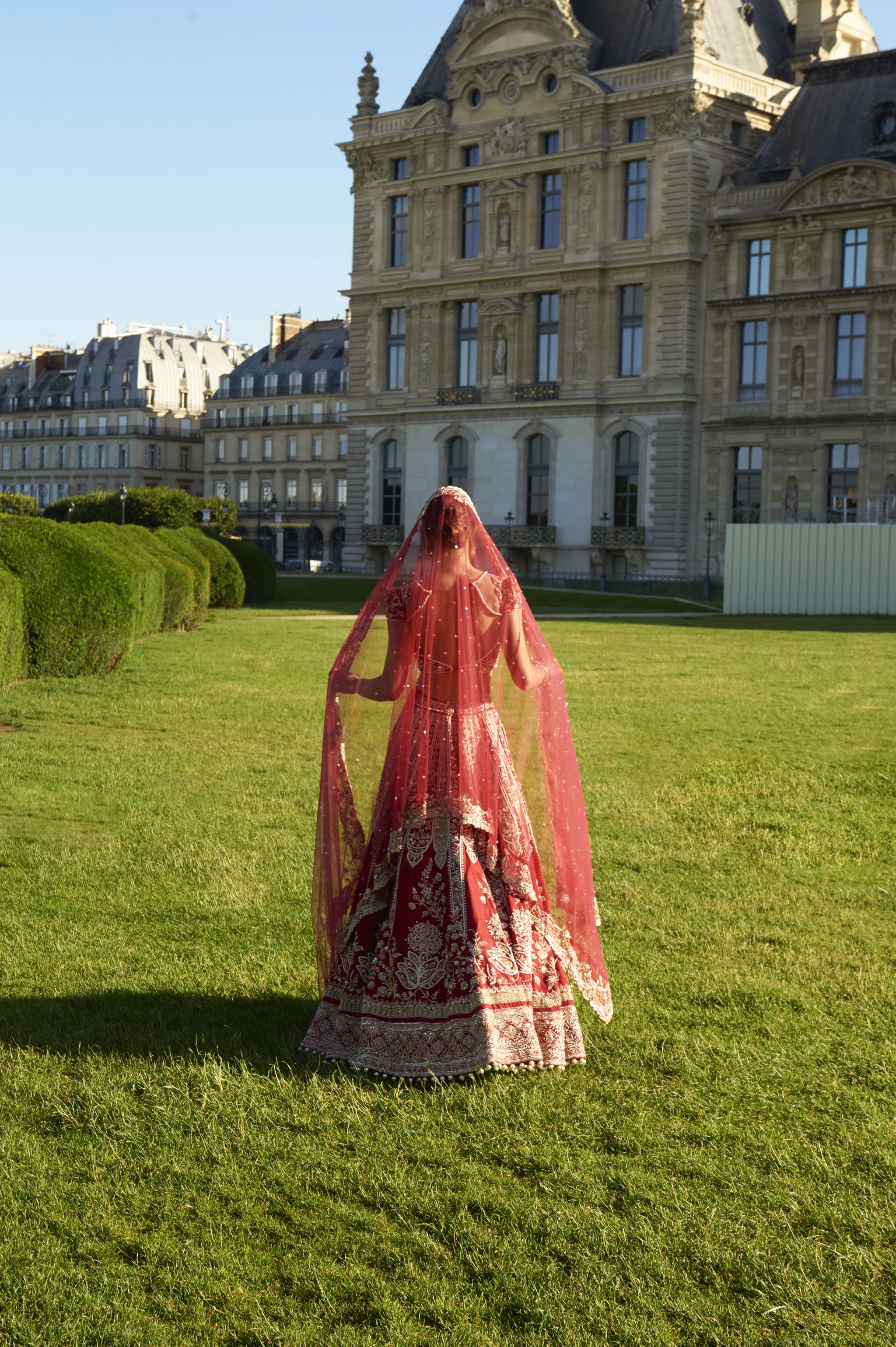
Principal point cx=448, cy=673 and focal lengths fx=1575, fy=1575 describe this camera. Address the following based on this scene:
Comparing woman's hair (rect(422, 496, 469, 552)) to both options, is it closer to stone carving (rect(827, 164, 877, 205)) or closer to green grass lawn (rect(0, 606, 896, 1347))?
green grass lawn (rect(0, 606, 896, 1347))

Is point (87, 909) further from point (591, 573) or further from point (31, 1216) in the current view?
point (591, 573)

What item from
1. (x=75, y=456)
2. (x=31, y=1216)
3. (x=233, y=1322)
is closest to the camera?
(x=233, y=1322)

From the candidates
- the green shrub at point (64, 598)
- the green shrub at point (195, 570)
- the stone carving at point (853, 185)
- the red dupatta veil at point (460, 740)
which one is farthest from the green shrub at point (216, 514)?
the red dupatta veil at point (460, 740)

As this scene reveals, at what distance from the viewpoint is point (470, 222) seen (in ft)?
203

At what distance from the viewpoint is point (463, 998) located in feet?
17.4

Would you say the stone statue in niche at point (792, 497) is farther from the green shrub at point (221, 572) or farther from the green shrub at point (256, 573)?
the green shrub at point (221, 572)

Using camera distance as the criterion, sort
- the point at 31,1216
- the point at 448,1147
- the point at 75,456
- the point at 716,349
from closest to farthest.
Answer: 1. the point at 31,1216
2. the point at 448,1147
3. the point at 716,349
4. the point at 75,456

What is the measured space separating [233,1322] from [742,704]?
44.8 ft

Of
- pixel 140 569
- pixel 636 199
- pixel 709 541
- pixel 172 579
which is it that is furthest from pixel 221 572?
pixel 636 199

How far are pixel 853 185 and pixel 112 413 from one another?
6734cm

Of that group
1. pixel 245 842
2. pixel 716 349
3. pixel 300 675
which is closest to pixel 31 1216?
pixel 245 842

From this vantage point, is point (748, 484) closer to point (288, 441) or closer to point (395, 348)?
point (395, 348)

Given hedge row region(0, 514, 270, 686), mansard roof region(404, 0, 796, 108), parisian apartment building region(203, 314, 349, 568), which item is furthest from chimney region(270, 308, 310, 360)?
hedge row region(0, 514, 270, 686)

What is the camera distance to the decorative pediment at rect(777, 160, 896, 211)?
50062 millimetres
